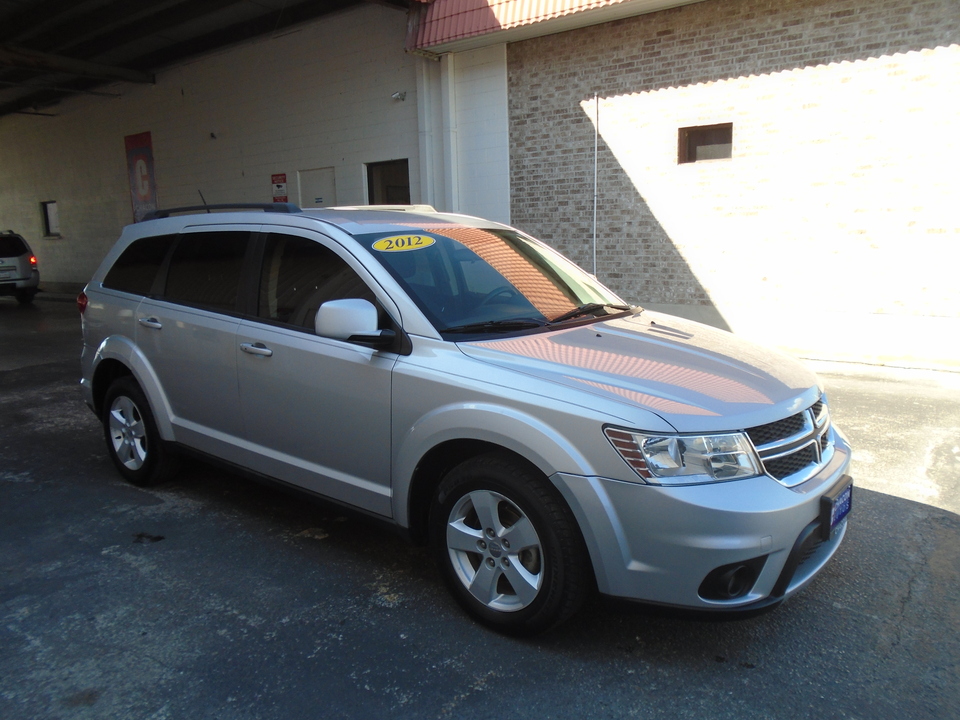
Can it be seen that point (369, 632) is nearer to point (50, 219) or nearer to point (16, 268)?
point (16, 268)

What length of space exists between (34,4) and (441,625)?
659 inches

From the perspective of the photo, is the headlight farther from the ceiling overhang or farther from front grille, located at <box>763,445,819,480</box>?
the ceiling overhang

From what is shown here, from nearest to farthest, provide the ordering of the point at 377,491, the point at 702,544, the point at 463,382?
the point at 702,544
the point at 463,382
the point at 377,491

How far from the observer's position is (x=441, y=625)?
10.7 feet

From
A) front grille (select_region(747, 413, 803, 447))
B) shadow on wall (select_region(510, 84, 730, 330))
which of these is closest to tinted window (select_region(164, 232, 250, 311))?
front grille (select_region(747, 413, 803, 447))

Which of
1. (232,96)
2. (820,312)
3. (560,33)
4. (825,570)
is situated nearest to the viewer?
(825,570)

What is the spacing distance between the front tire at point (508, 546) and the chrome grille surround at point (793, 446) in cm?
78

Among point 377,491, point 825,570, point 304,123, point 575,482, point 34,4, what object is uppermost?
point 34,4

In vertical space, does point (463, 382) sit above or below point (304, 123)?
below

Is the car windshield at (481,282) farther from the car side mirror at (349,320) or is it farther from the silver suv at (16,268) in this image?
the silver suv at (16,268)

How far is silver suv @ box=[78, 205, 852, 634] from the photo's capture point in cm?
274

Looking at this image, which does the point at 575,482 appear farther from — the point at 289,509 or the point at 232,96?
the point at 232,96

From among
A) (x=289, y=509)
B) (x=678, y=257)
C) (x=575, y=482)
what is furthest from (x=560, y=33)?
(x=575, y=482)

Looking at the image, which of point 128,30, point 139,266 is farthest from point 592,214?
point 128,30
